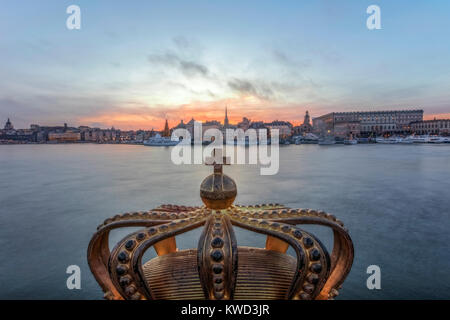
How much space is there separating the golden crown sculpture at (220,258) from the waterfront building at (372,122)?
113916 millimetres

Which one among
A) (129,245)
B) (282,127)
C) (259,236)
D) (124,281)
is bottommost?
(259,236)

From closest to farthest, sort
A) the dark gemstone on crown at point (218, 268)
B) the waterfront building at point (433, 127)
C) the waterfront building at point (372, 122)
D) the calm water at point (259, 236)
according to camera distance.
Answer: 1. the dark gemstone on crown at point (218, 268)
2. the calm water at point (259, 236)
3. the waterfront building at point (433, 127)
4. the waterfront building at point (372, 122)

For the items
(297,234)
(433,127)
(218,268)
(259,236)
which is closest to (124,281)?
(218,268)

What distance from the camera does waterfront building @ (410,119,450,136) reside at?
9888 centimetres

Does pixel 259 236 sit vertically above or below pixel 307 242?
below

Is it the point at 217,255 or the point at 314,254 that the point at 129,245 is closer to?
the point at 217,255

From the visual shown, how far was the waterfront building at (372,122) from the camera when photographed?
4166 inches

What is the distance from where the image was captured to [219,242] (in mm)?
1888

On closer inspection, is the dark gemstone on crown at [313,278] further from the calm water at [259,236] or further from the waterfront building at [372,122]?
the waterfront building at [372,122]

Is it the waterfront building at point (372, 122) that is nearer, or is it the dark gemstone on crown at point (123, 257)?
the dark gemstone on crown at point (123, 257)

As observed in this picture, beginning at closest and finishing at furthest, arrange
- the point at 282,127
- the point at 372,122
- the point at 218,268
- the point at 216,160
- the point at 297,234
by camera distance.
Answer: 1. the point at 218,268
2. the point at 297,234
3. the point at 216,160
4. the point at 372,122
5. the point at 282,127

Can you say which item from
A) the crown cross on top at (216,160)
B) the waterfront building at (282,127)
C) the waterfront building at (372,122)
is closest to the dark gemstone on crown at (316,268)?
the crown cross on top at (216,160)

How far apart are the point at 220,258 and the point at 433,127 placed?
430 ft

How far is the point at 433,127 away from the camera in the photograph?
10031 cm
